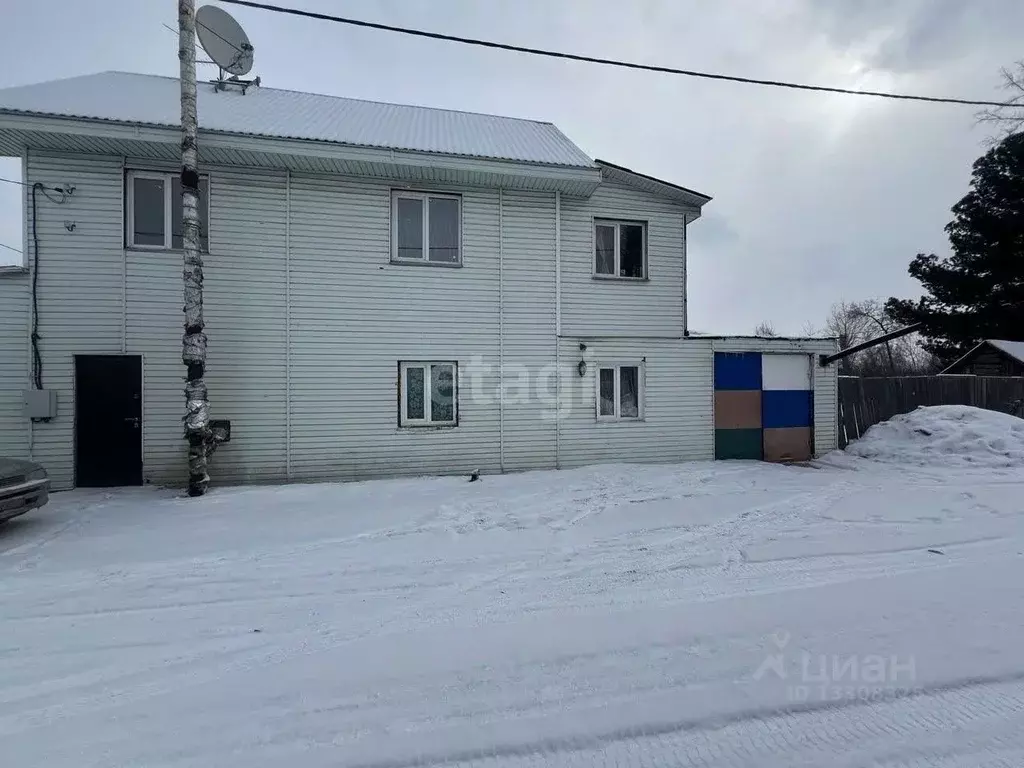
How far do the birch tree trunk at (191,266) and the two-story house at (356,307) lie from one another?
1.79 feet

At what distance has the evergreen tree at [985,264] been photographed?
886 inches

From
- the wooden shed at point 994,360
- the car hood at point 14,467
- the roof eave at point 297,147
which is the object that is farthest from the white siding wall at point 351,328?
the wooden shed at point 994,360

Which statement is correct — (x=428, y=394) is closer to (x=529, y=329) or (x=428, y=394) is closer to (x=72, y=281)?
(x=529, y=329)

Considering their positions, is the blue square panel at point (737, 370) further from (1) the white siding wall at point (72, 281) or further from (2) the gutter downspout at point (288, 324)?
(1) the white siding wall at point (72, 281)

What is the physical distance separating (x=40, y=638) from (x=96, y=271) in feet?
23.0

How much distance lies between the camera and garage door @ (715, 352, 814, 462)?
1139cm

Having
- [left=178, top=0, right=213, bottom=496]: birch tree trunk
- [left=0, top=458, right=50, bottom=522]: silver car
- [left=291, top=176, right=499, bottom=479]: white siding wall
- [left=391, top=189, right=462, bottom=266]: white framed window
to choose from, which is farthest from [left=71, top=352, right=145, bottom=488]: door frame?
[left=391, top=189, right=462, bottom=266]: white framed window

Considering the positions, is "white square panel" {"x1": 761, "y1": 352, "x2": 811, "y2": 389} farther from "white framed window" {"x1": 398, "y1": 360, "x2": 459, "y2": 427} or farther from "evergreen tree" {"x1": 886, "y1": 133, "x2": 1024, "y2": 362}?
"evergreen tree" {"x1": 886, "y1": 133, "x2": 1024, "y2": 362}

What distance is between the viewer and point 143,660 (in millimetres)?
3453

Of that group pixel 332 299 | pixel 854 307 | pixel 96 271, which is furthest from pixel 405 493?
pixel 854 307

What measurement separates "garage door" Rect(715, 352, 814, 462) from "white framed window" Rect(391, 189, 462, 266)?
6.07m

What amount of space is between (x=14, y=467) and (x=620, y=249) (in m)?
10.1

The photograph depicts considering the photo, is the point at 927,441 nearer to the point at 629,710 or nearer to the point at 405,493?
the point at 405,493

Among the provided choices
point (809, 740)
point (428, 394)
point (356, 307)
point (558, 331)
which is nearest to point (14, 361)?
point (356, 307)
